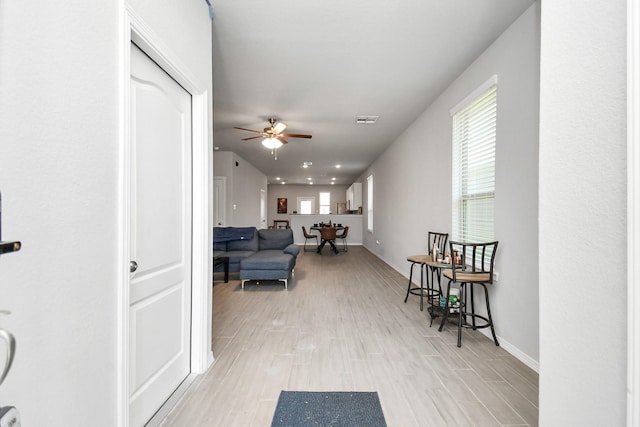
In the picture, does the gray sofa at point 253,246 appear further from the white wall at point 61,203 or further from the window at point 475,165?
the white wall at point 61,203

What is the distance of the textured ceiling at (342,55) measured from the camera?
94.6 inches

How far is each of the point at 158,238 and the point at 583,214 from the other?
198 centimetres

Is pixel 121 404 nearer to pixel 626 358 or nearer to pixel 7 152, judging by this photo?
pixel 7 152

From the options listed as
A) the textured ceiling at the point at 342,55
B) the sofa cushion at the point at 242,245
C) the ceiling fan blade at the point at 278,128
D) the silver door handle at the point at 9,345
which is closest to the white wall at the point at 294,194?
the sofa cushion at the point at 242,245

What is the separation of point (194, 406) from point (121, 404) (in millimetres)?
639

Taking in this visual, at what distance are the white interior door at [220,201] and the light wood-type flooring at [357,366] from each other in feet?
13.2

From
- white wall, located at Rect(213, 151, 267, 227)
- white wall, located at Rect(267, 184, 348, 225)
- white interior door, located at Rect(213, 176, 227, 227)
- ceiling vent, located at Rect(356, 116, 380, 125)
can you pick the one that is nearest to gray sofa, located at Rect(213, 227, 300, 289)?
white interior door, located at Rect(213, 176, 227, 227)

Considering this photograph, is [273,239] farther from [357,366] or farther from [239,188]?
[357,366]

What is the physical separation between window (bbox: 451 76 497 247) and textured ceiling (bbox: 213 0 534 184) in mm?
493

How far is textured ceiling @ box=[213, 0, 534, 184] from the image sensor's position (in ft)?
7.88

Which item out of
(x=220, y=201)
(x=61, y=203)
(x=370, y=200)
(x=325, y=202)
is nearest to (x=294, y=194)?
(x=325, y=202)

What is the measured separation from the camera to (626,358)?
2.57 feet

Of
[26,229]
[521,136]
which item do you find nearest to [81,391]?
[26,229]

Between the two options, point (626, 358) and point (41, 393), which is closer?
point (626, 358)
